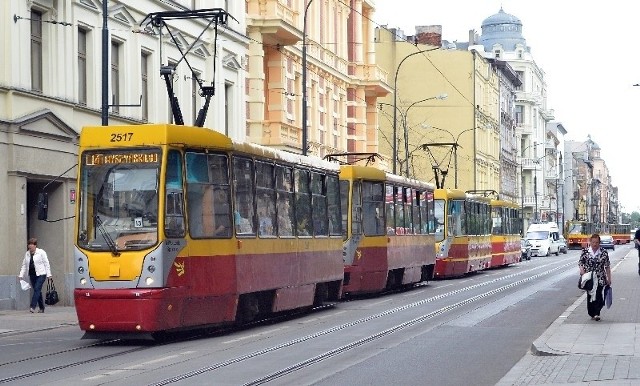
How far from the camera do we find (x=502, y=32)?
144 m

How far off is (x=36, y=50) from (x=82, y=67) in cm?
260

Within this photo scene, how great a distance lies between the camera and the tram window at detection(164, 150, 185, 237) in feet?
64.8

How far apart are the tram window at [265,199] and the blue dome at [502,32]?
120211 mm

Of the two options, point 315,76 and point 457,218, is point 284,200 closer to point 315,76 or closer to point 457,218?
point 457,218

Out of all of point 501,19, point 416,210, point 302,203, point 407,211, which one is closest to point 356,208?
point 407,211

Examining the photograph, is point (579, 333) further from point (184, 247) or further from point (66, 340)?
point (66, 340)

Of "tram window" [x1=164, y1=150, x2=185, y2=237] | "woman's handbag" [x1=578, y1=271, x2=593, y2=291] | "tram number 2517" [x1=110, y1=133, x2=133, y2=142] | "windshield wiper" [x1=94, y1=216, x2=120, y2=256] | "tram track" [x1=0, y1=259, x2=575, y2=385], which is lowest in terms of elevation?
"tram track" [x1=0, y1=259, x2=575, y2=385]

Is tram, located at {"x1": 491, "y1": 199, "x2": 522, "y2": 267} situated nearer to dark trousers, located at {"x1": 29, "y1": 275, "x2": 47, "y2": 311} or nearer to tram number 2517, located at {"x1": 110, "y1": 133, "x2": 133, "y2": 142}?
dark trousers, located at {"x1": 29, "y1": 275, "x2": 47, "y2": 311}

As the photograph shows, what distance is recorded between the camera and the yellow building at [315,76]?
4681 cm

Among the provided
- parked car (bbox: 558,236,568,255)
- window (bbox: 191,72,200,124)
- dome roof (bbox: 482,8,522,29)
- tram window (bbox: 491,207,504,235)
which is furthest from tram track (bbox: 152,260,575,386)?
dome roof (bbox: 482,8,522,29)

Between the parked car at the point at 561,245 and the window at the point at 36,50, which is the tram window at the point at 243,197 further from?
the parked car at the point at 561,245

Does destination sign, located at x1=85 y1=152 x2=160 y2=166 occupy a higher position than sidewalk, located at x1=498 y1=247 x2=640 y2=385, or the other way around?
destination sign, located at x1=85 y1=152 x2=160 y2=166

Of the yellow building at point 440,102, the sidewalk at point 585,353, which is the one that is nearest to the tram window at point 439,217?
the sidewalk at point 585,353

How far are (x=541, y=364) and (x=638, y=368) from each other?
136 cm
